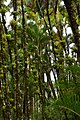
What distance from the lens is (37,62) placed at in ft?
22.1

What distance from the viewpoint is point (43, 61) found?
6867 millimetres

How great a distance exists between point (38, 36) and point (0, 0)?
2096mm

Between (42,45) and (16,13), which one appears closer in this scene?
(16,13)

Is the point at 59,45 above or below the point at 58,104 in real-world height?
above

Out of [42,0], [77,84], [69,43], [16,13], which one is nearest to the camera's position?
[16,13]

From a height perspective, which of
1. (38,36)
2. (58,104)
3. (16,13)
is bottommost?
(58,104)

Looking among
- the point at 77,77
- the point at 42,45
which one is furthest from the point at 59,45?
the point at 77,77

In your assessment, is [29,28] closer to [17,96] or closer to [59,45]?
[59,45]

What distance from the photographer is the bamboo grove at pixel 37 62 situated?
4266 millimetres

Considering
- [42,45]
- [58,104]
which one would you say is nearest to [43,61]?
[42,45]

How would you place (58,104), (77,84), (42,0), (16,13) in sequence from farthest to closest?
(42,0) → (77,84) → (16,13) → (58,104)

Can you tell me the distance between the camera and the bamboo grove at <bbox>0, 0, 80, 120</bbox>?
427 centimetres

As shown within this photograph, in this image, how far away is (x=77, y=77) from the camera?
5109mm

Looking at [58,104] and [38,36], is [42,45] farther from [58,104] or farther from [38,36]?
[58,104]
